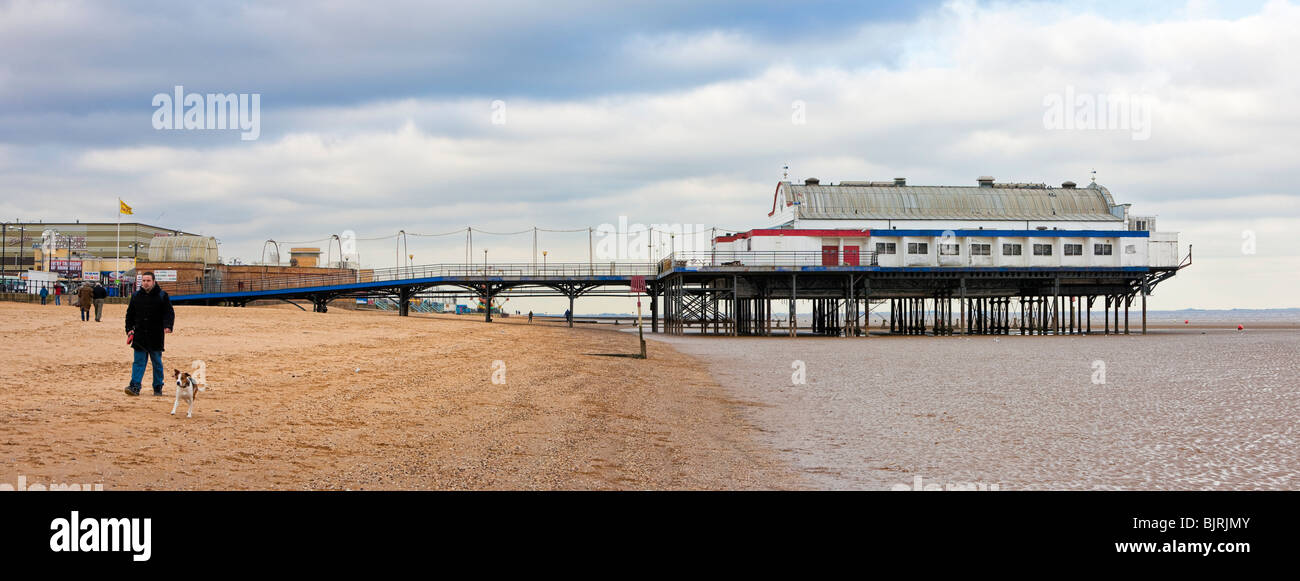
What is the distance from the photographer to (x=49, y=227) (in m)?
108

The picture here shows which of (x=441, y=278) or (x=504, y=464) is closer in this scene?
(x=504, y=464)

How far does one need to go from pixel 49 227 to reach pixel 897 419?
398 ft

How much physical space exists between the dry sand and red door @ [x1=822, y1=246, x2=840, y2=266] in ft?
117

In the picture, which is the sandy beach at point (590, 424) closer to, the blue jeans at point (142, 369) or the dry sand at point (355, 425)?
the dry sand at point (355, 425)

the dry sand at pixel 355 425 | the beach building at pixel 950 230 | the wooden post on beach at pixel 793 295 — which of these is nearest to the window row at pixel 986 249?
the beach building at pixel 950 230

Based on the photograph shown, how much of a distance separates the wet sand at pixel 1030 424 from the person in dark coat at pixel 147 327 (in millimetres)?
8949

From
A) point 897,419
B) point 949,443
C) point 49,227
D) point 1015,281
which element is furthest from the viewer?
point 49,227

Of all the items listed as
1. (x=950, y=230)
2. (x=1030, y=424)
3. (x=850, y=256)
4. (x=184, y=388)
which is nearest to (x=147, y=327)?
(x=184, y=388)

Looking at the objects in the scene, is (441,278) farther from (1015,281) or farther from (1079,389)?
(1079,389)

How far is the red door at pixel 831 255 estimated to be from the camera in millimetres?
57031

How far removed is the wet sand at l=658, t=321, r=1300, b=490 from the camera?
10.4 meters

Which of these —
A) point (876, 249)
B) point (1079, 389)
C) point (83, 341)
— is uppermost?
point (876, 249)

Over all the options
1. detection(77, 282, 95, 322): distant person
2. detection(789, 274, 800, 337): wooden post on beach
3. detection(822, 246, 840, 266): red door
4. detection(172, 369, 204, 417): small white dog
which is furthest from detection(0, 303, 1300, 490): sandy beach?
detection(822, 246, 840, 266): red door
